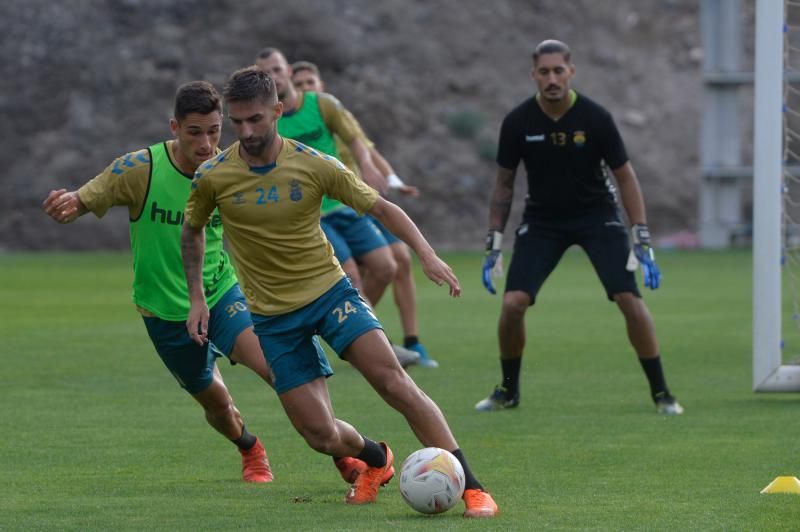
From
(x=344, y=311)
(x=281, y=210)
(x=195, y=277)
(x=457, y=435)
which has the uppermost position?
(x=281, y=210)

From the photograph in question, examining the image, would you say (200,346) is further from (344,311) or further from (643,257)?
(643,257)

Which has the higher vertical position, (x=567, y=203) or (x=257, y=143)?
(x=257, y=143)

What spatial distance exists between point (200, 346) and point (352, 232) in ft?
16.8

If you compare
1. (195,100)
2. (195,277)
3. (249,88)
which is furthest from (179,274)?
(249,88)

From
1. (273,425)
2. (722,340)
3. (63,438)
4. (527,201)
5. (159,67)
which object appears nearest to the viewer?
(63,438)

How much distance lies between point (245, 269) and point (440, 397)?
4243mm

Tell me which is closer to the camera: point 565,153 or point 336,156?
point 565,153

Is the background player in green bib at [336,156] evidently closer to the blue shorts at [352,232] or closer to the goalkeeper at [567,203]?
the blue shorts at [352,232]

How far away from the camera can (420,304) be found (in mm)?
20219

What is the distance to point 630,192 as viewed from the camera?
9719 mm

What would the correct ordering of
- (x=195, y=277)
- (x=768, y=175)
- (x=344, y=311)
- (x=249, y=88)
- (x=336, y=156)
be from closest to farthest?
(x=249, y=88) < (x=344, y=311) < (x=195, y=277) < (x=768, y=175) < (x=336, y=156)

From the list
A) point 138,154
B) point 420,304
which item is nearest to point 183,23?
point 420,304

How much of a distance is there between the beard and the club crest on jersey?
0.18 meters

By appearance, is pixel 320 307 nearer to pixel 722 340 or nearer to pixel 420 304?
pixel 722 340
